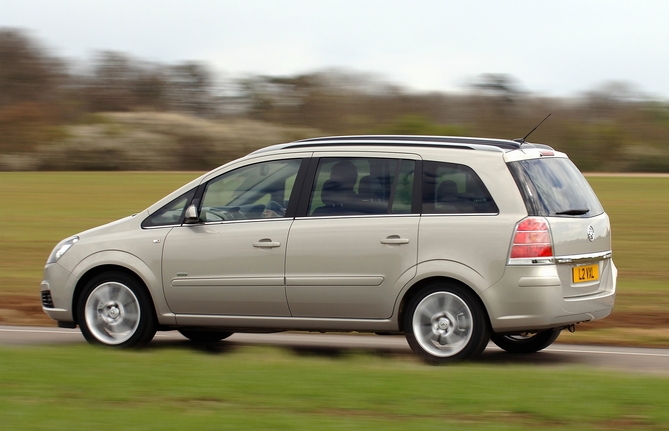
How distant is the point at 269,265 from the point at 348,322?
0.78 m

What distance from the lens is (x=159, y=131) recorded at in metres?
52.9

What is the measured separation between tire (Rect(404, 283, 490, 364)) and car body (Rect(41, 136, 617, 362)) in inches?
0.4

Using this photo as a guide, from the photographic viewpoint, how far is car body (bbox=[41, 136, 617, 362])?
6.92 metres

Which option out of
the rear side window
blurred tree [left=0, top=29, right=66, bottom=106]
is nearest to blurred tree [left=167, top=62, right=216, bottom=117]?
blurred tree [left=0, top=29, right=66, bottom=106]

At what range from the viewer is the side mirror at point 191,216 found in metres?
7.75

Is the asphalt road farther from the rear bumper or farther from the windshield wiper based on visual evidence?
the windshield wiper

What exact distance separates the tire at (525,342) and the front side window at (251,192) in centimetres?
218

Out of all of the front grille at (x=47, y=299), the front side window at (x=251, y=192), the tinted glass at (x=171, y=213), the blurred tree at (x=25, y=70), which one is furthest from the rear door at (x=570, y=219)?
the blurred tree at (x=25, y=70)

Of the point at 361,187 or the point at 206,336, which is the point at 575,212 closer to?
the point at 361,187

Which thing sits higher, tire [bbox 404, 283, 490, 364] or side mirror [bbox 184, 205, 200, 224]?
side mirror [bbox 184, 205, 200, 224]

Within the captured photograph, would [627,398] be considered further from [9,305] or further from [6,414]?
[9,305]

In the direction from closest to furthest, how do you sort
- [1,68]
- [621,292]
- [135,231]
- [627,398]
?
[627,398], [135,231], [621,292], [1,68]

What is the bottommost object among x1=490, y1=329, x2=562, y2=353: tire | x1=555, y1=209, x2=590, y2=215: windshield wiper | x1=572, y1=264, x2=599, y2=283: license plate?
x1=490, y1=329, x2=562, y2=353: tire

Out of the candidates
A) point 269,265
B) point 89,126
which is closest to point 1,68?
point 89,126
